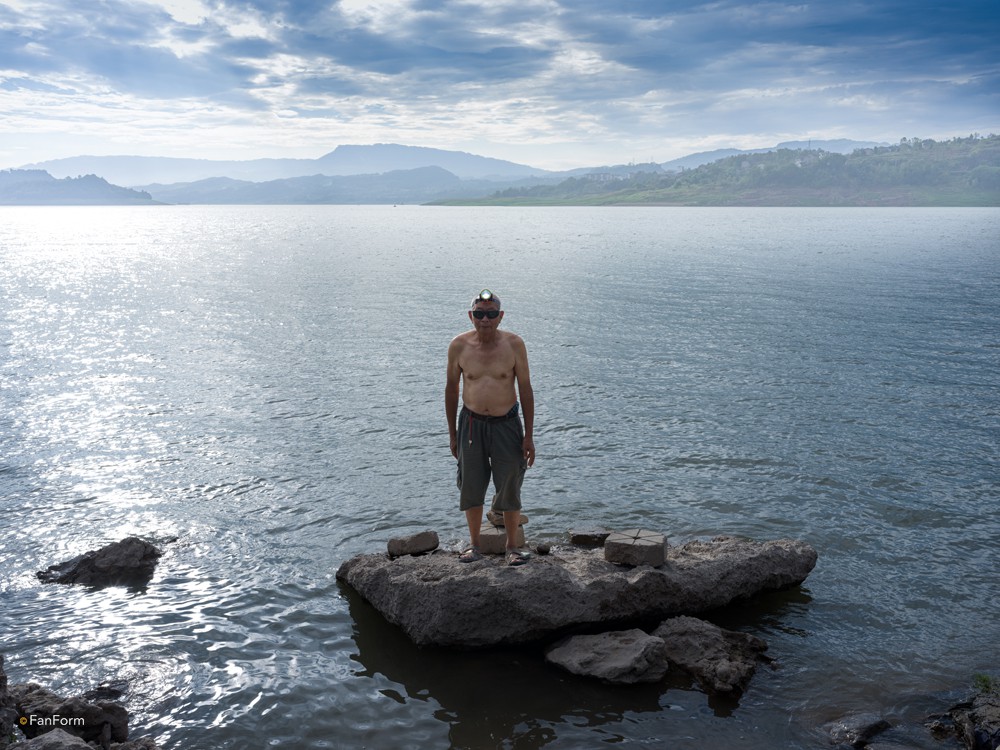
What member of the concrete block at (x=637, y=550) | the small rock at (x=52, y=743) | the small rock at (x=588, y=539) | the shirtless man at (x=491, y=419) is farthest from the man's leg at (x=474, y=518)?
the small rock at (x=52, y=743)

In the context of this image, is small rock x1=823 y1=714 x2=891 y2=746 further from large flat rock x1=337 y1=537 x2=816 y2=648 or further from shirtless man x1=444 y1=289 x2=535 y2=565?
shirtless man x1=444 y1=289 x2=535 y2=565

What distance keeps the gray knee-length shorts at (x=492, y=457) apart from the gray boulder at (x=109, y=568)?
16.7 ft

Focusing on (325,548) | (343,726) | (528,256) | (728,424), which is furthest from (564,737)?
(528,256)

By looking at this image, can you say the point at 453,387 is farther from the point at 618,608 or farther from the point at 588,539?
the point at 618,608

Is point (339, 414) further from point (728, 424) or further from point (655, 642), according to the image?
point (655, 642)

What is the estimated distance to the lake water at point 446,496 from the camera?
9102 mm

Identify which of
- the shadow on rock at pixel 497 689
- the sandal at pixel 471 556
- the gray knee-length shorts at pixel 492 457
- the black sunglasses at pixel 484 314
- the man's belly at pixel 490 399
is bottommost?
the shadow on rock at pixel 497 689

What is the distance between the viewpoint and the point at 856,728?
8.51m

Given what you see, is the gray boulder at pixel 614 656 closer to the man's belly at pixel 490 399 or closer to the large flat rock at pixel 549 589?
the large flat rock at pixel 549 589

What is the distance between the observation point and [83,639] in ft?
33.5

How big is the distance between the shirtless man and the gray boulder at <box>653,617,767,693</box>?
6.91ft

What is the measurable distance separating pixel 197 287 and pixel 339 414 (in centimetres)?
3556

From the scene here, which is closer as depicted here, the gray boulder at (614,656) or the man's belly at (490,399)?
the gray boulder at (614,656)

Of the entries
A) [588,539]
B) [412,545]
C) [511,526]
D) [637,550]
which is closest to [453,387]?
[511,526]
